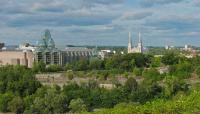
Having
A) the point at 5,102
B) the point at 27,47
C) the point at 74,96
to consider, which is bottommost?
the point at 5,102

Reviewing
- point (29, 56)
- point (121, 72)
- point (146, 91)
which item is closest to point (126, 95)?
point (146, 91)

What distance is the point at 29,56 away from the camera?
11862cm

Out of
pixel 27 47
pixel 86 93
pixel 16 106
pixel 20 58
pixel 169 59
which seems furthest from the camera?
pixel 27 47

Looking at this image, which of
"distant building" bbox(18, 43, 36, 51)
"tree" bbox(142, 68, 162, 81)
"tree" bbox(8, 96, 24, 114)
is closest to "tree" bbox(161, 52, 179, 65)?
"tree" bbox(142, 68, 162, 81)

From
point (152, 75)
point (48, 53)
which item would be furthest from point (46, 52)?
point (152, 75)

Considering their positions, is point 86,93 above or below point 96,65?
below

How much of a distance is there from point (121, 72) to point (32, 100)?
3484 centimetres

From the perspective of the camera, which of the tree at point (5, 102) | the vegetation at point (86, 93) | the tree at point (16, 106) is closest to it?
the vegetation at point (86, 93)

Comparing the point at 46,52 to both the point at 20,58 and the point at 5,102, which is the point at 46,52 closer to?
the point at 20,58

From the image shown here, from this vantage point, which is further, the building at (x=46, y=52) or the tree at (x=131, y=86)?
the building at (x=46, y=52)

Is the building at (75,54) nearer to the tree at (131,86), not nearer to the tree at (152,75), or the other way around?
the tree at (152,75)

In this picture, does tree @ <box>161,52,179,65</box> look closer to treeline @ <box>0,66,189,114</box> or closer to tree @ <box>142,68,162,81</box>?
tree @ <box>142,68,162,81</box>

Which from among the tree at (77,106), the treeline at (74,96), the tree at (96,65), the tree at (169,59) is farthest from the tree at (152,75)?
the tree at (169,59)

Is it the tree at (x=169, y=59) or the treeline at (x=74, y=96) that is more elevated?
the tree at (x=169, y=59)
